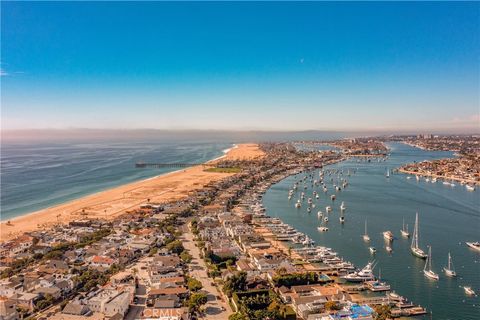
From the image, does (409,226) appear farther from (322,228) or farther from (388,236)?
(322,228)

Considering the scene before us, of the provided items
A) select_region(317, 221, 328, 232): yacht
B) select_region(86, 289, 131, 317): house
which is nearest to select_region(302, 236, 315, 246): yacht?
select_region(317, 221, 328, 232): yacht

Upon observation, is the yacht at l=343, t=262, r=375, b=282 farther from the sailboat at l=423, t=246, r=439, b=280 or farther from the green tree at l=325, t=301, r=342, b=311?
the green tree at l=325, t=301, r=342, b=311

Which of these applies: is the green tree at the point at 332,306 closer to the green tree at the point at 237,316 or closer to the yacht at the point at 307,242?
the green tree at the point at 237,316

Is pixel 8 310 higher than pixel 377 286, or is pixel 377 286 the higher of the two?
pixel 8 310

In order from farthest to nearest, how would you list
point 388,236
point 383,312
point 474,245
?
point 388,236
point 474,245
point 383,312

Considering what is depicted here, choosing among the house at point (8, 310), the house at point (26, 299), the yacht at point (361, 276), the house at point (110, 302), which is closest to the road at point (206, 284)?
the house at point (110, 302)

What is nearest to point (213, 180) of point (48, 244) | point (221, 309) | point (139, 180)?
point (139, 180)

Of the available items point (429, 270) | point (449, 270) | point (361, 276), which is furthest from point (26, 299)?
point (449, 270)
